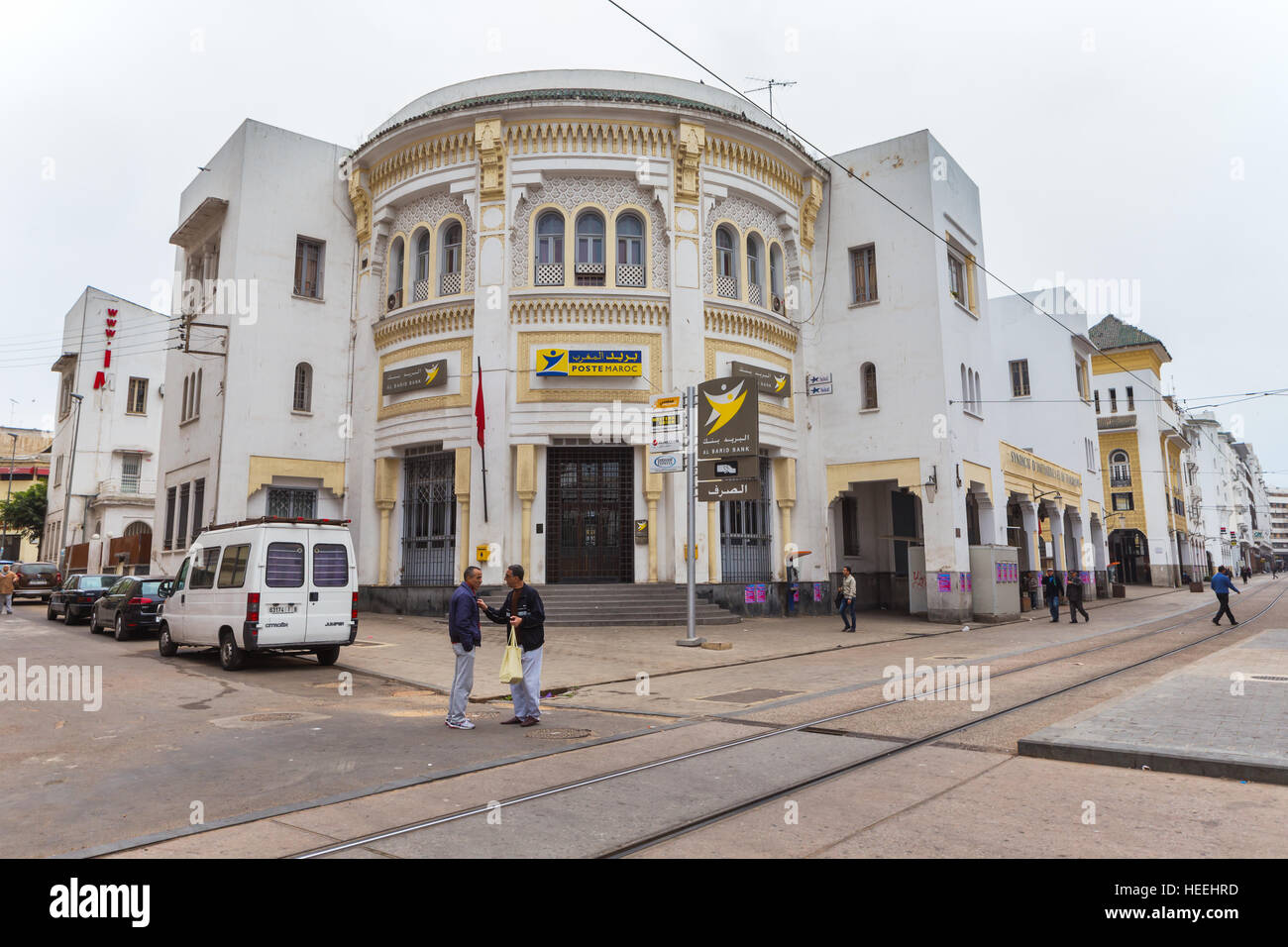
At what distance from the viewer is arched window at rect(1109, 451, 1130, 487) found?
60.0 m

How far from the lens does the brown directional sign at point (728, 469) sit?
1842cm

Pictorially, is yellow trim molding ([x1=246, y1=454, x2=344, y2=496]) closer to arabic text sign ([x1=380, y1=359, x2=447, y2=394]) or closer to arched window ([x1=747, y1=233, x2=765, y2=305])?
arabic text sign ([x1=380, y1=359, x2=447, y2=394])

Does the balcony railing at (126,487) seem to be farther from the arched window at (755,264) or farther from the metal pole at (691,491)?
the metal pole at (691,491)

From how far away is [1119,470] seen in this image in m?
60.5

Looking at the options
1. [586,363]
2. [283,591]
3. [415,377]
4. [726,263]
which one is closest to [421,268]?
[415,377]

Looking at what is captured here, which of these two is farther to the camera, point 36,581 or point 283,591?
point 36,581

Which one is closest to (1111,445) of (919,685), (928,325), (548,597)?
(928,325)

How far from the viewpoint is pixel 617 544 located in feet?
80.3

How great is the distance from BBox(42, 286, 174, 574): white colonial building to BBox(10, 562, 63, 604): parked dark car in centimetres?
844

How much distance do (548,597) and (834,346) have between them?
1366 cm

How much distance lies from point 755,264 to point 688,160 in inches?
162

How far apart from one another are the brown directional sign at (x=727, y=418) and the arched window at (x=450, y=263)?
10.2 meters

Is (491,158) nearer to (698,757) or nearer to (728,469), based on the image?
(728,469)

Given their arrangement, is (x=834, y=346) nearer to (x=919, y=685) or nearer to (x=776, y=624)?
(x=776, y=624)
